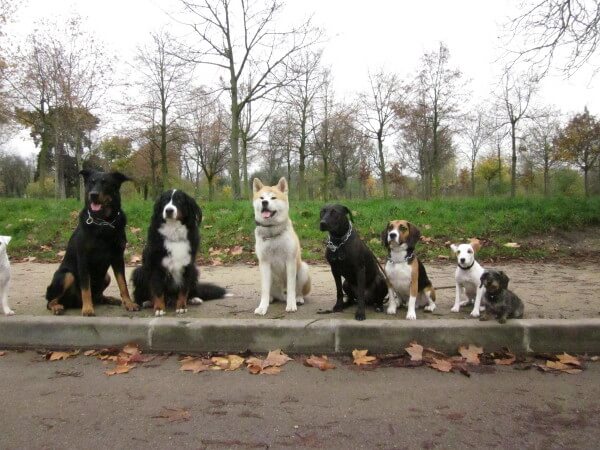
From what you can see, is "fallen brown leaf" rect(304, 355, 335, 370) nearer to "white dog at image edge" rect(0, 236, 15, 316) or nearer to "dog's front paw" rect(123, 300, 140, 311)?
"dog's front paw" rect(123, 300, 140, 311)

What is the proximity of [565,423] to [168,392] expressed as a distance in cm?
275

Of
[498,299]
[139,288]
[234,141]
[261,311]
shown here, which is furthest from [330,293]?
[234,141]

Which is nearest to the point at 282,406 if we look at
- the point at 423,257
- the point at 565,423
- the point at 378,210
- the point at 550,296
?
Answer: the point at 565,423

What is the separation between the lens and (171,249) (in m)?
4.41

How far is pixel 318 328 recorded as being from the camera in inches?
158

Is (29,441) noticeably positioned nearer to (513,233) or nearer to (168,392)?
(168,392)

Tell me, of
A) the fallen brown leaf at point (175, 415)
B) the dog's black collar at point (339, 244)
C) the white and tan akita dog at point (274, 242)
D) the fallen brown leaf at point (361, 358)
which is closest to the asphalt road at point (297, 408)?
the fallen brown leaf at point (175, 415)

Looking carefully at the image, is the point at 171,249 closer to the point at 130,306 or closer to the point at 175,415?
the point at 130,306

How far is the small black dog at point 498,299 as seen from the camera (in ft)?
13.4

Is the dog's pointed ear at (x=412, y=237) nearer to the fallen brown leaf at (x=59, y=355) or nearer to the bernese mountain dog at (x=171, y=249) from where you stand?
the bernese mountain dog at (x=171, y=249)

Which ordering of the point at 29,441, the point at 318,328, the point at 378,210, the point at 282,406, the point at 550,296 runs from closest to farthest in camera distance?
the point at 29,441
the point at 282,406
the point at 318,328
the point at 550,296
the point at 378,210

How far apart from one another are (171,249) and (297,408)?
224 centimetres

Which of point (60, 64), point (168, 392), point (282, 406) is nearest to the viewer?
point (282, 406)

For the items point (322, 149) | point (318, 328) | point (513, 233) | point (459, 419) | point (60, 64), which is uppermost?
point (60, 64)
